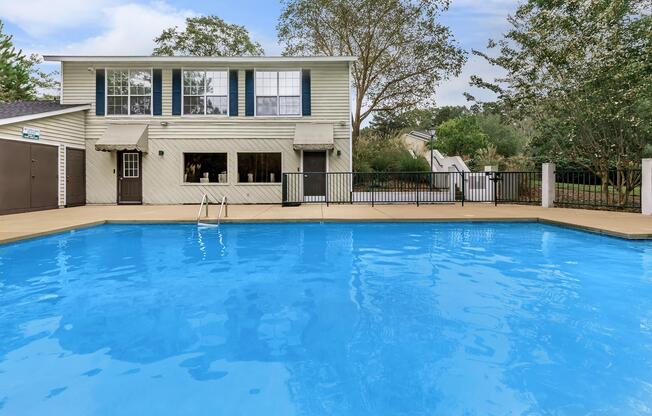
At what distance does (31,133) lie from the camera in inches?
478

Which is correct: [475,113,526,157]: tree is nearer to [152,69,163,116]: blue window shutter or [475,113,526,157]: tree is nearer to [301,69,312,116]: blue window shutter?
[301,69,312,116]: blue window shutter

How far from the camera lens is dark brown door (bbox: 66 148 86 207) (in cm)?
1399

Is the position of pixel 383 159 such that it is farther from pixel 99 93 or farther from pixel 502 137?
pixel 502 137

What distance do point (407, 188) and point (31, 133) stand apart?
40.2 feet

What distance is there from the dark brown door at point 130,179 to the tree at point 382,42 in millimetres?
10283

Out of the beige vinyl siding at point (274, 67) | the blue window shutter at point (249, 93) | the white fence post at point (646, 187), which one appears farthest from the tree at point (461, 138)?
the blue window shutter at point (249, 93)

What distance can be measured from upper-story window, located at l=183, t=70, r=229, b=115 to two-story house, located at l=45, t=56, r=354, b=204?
3 centimetres

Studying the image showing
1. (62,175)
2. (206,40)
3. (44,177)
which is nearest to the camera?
(44,177)

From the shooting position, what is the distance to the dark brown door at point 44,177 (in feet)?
40.5

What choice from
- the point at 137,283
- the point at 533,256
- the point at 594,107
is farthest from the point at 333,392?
the point at 594,107

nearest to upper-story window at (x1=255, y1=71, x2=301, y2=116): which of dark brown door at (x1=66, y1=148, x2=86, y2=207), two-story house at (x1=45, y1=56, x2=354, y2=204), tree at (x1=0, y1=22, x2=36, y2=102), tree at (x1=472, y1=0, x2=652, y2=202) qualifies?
two-story house at (x1=45, y1=56, x2=354, y2=204)

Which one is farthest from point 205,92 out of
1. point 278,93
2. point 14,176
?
point 14,176

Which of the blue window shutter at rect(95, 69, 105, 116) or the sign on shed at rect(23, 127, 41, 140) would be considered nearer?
the sign on shed at rect(23, 127, 41, 140)

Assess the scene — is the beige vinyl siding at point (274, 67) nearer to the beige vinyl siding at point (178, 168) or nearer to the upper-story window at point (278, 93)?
the upper-story window at point (278, 93)
